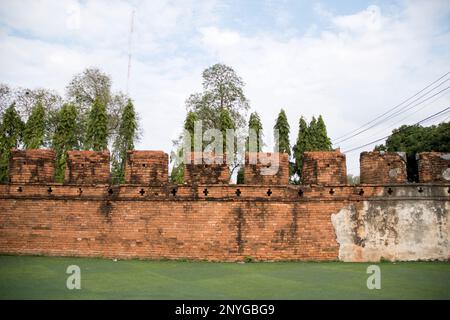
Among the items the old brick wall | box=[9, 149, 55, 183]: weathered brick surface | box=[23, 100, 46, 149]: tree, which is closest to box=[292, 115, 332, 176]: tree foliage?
box=[23, 100, 46, 149]: tree

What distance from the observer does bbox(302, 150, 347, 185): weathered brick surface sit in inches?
340

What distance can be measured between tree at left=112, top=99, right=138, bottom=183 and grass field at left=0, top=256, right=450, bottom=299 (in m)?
13.6

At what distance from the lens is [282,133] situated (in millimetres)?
24766

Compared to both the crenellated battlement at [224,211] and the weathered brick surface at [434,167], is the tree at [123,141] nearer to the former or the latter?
the crenellated battlement at [224,211]

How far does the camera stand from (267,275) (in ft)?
21.5

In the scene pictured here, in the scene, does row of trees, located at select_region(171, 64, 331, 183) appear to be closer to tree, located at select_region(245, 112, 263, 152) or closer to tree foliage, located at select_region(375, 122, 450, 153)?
tree, located at select_region(245, 112, 263, 152)

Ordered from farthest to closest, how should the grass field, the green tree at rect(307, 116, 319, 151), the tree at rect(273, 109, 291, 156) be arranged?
the green tree at rect(307, 116, 319, 151) → the tree at rect(273, 109, 291, 156) → the grass field

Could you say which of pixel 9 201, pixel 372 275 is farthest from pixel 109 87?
pixel 372 275

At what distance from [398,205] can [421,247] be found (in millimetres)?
1047

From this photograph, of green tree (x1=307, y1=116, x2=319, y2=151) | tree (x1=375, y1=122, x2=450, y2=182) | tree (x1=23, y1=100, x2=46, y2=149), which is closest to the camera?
tree (x1=23, y1=100, x2=46, y2=149)

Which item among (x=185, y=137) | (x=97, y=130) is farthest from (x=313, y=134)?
(x=97, y=130)

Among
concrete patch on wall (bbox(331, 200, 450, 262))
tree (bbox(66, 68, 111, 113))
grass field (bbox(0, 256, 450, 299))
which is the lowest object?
grass field (bbox(0, 256, 450, 299))

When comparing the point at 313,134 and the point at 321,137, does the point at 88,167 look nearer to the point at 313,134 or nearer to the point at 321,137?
the point at 321,137
